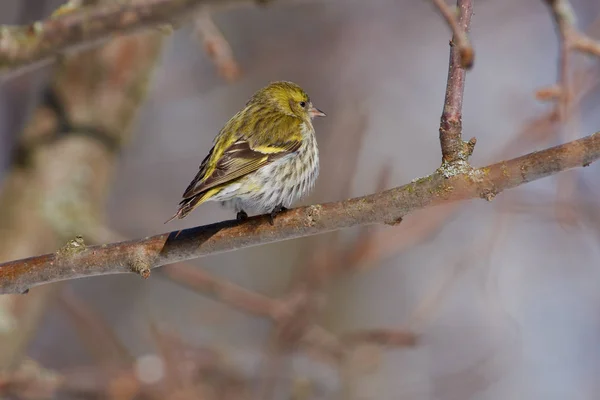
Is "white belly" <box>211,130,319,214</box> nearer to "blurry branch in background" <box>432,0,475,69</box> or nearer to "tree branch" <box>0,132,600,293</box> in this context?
"tree branch" <box>0,132,600,293</box>

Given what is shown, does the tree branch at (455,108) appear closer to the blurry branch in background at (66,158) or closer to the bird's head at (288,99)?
the bird's head at (288,99)

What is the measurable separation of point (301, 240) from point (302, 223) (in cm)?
543

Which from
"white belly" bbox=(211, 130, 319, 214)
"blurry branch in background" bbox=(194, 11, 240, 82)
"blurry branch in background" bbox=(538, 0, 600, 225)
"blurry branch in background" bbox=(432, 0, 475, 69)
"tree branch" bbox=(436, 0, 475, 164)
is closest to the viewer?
"blurry branch in background" bbox=(432, 0, 475, 69)

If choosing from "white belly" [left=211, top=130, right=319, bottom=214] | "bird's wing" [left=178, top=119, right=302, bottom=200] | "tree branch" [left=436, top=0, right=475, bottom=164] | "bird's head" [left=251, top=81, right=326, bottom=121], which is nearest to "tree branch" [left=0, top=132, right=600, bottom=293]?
"tree branch" [left=436, top=0, right=475, bottom=164]

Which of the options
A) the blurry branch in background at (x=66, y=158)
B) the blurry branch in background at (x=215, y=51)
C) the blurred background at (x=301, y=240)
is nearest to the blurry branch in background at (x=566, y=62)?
the blurred background at (x=301, y=240)

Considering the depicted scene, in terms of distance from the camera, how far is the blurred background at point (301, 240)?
4152mm

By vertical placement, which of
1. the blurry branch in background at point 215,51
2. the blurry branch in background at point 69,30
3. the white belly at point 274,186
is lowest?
the white belly at point 274,186

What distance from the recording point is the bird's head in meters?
4.80

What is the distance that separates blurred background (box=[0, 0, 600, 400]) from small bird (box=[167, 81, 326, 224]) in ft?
0.89

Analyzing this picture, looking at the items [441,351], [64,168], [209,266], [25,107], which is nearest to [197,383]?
[64,168]

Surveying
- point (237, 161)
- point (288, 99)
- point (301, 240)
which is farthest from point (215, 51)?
point (301, 240)

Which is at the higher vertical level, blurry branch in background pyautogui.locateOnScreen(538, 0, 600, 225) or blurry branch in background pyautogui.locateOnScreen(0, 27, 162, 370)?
blurry branch in background pyautogui.locateOnScreen(0, 27, 162, 370)

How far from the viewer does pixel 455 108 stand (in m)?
2.47

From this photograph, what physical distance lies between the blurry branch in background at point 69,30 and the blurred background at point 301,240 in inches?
16.1
